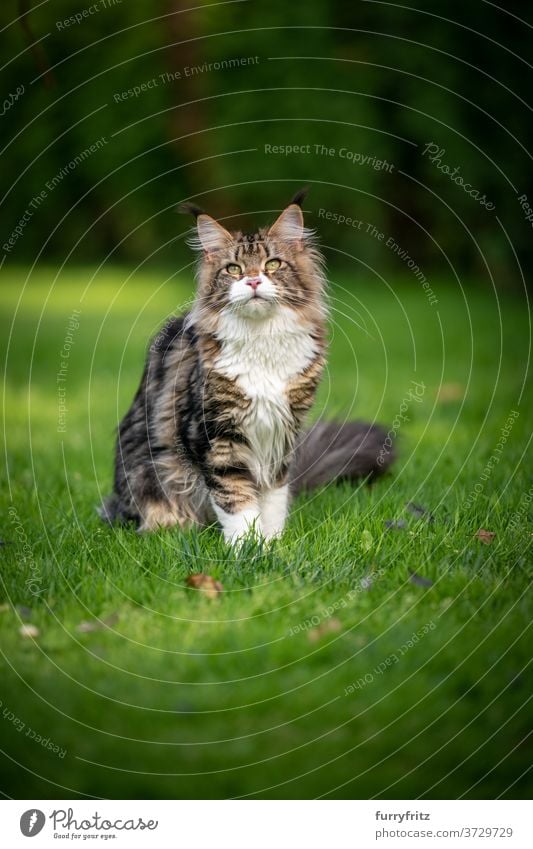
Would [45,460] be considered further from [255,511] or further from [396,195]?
[396,195]

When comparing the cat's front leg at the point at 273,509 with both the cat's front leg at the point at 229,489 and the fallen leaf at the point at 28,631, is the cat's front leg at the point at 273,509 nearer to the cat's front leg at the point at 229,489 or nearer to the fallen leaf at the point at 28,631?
the cat's front leg at the point at 229,489

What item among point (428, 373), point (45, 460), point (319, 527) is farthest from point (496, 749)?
point (428, 373)

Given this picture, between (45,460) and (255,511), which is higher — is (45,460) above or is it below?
above

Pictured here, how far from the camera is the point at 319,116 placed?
557 inches

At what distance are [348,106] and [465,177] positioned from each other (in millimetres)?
2467

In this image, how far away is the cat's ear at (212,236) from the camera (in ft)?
13.2

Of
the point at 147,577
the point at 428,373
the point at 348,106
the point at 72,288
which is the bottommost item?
the point at 147,577

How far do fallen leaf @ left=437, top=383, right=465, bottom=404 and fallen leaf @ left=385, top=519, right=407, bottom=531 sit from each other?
11.0ft

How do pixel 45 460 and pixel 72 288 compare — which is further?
pixel 72 288

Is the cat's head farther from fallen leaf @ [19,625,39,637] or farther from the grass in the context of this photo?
fallen leaf @ [19,625,39,637]

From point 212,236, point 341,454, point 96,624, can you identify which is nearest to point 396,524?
point 341,454

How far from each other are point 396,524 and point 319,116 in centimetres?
1169

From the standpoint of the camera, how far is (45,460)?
5.82 meters

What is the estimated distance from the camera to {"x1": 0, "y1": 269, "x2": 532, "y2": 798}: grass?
2691mm
